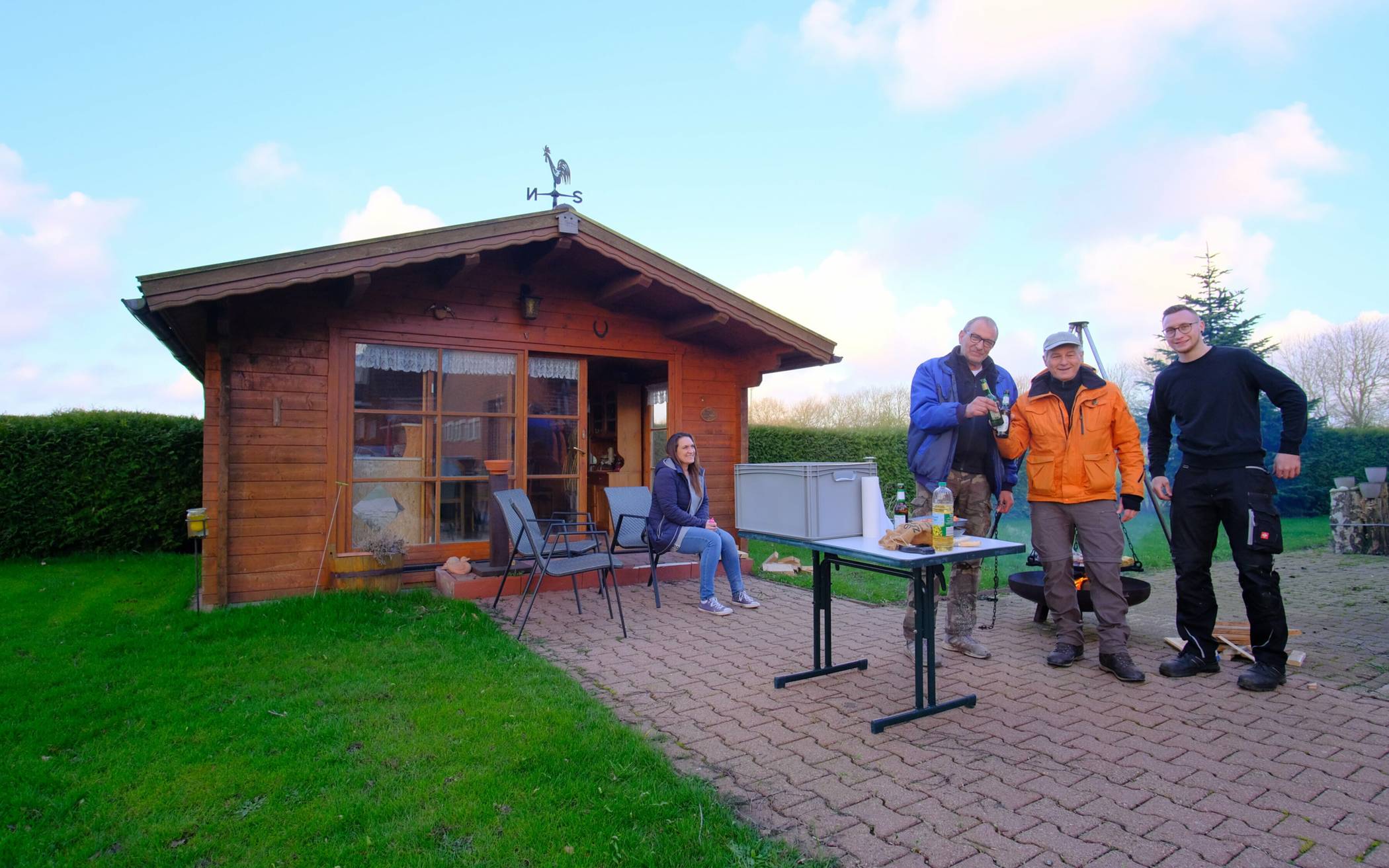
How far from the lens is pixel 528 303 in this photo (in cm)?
622

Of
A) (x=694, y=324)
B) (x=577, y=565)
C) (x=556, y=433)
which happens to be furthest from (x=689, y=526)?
(x=694, y=324)

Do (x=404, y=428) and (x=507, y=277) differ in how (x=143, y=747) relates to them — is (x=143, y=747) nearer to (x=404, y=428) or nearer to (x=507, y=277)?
(x=404, y=428)

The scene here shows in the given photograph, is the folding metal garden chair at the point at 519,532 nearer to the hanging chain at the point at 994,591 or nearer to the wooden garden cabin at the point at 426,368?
the wooden garden cabin at the point at 426,368

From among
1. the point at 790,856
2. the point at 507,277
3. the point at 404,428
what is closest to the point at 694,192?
the point at 507,277

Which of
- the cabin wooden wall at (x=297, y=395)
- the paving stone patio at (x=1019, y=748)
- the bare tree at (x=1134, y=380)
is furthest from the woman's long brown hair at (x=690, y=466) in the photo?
the bare tree at (x=1134, y=380)

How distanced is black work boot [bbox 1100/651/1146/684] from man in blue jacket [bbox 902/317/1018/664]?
1.89ft

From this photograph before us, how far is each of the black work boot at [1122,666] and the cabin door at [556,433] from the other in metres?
4.30

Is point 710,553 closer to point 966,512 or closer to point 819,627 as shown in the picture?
point 819,627

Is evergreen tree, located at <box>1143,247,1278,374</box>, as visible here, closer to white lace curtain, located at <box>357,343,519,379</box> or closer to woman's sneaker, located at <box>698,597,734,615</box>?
woman's sneaker, located at <box>698,597,734,615</box>

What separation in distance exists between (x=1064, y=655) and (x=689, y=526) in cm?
255

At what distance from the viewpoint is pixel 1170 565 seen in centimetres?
776

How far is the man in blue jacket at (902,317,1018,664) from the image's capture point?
3.75m

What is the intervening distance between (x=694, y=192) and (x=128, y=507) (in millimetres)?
8498

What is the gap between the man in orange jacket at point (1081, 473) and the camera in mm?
3545
